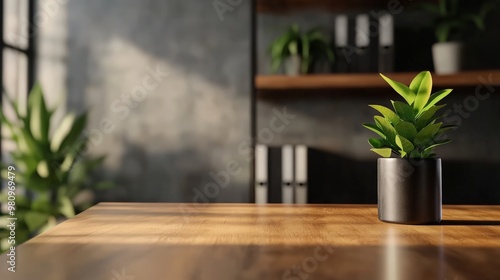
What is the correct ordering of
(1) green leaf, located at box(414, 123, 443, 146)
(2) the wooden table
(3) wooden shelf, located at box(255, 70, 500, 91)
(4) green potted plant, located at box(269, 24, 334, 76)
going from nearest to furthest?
(2) the wooden table → (1) green leaf, located at box(414, 123, 443, 146) → (3) wooden shelf, located at box(255, 70, 500, 91) → (4) green potted plant, located at box(269, 24, 334, 76)

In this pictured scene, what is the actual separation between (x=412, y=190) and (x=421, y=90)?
233 mm

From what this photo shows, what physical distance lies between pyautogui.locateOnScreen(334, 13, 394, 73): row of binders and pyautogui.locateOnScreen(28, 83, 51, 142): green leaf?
174 centimetres

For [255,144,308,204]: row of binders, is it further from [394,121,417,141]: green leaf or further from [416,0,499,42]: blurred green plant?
[394,121,417,141]: green leaf

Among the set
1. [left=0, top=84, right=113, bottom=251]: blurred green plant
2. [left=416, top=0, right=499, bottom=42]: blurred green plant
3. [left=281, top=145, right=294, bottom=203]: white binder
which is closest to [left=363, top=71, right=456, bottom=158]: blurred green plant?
[left=281, top=145, right=294, bottom=203]: white binder

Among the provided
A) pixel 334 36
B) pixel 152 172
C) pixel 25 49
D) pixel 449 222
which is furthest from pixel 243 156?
pixel 449 222

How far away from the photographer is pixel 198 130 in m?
3.09

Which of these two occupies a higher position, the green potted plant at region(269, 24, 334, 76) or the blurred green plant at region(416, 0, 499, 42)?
the blurred green plant at region(416, 0, 499, 42)

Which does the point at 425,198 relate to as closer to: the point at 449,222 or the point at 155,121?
the point at 449,222

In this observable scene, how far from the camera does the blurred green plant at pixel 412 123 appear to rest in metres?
1.14

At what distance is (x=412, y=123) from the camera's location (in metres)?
1.16

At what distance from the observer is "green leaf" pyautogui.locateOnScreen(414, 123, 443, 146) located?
1119 mm

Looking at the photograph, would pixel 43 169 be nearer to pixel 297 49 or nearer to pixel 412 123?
pixel 297 49

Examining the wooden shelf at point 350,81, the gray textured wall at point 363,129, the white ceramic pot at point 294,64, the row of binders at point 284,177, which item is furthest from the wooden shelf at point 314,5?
the row of binders at point 284,177

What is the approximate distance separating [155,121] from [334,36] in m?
1.21
